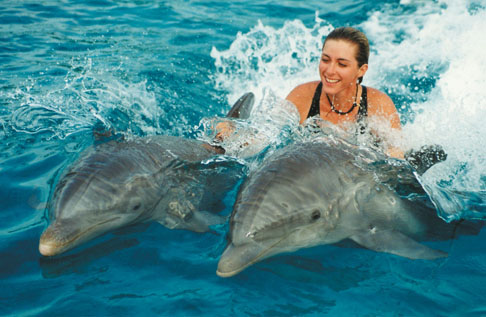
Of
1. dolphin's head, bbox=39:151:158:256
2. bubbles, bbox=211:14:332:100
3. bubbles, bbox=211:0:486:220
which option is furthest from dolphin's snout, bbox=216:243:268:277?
bubbles, bbox=211:14:332:100

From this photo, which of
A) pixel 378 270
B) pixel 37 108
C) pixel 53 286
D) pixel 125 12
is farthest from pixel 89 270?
pixel 125 12

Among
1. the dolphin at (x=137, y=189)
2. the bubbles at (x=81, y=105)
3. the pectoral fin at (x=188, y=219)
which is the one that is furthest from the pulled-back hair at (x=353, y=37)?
the bubbles at (x=81, y=105)

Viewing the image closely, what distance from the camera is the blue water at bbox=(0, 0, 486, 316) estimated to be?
419 centimetres

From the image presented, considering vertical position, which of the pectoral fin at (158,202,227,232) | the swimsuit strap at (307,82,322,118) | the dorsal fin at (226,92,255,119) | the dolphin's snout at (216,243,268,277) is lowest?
the pectoral fin at (158,202,227,232)

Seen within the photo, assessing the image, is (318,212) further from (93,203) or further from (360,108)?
(360,108)

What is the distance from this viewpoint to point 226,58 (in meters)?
11.7

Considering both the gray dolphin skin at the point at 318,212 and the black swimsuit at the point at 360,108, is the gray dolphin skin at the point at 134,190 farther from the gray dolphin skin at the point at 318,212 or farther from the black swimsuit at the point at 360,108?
the black swimsuit at the point at 360,108

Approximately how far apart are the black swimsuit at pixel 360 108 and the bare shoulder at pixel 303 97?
0.08m

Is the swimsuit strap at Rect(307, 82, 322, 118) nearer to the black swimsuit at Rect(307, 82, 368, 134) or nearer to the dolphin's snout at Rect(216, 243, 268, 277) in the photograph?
the black swimsuit at Rect(307, 82, 368, 134)

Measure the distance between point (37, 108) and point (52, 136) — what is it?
0.87 meters

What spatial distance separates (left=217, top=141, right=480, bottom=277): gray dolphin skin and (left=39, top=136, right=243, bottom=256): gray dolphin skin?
3.26ft

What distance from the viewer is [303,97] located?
7.28m

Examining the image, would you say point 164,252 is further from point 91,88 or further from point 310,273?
point 91,88

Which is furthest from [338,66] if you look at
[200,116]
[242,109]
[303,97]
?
[200,116]
